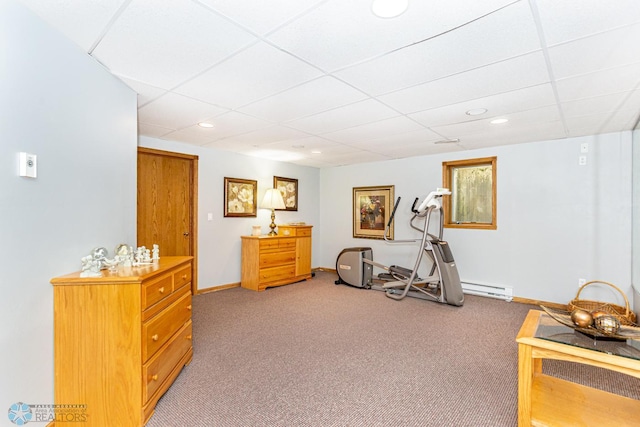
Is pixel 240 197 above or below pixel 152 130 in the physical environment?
below

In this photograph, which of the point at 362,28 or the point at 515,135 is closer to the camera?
the point at 362,28

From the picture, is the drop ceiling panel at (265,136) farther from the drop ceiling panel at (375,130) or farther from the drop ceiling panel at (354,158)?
the drop ceiling panel at (354,158)

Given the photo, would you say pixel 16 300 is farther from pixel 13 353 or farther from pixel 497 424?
pixel 497 424

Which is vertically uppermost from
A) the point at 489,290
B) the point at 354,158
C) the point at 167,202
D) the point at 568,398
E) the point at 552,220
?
the point at 354,158

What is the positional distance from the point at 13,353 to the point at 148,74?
1929 millimetres

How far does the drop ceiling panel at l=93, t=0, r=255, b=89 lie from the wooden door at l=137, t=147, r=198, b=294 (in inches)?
88.6

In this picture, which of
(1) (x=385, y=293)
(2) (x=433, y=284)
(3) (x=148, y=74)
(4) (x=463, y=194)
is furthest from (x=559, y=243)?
(3) (x=148, y=74)

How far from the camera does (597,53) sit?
1966 millimetres

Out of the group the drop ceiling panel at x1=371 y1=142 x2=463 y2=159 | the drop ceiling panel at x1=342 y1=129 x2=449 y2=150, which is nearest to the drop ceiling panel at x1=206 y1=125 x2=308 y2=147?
the drop ceiling panel at x1=342 y1=129 x2=449 y2=150

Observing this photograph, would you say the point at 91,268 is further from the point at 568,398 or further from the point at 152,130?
the point at 568,398

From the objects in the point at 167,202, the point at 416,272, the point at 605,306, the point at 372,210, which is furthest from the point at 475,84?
the point at 167,202

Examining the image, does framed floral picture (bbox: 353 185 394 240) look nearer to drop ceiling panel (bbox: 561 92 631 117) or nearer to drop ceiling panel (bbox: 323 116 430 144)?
drop ceiling panel (bbox: 323 116 430 144)

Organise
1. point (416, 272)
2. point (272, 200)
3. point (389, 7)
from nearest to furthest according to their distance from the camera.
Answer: point (389, 7), point (416, 272), point (272, 200)

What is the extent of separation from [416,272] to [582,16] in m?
3.80
